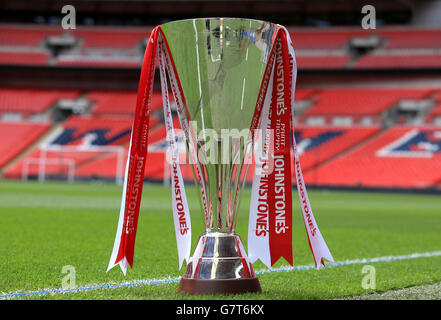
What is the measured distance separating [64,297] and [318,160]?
2525 cm

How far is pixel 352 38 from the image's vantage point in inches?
1351

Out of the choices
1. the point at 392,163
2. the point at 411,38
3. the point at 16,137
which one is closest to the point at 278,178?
the point at 392,163

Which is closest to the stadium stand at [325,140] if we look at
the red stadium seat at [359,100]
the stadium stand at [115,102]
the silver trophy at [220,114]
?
the red stadium seat at [359,100]

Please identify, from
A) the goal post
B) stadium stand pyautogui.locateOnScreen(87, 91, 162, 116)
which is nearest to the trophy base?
the goal post

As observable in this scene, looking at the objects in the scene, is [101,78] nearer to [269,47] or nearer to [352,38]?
[352,38]

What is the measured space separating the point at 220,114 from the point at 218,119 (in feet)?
0.09

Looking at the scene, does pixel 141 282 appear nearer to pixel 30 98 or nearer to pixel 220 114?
pixel 220 114

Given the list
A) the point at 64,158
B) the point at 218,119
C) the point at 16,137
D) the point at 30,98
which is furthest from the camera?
the point at 30,98

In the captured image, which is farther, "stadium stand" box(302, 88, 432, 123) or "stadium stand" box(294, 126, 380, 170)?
"stadium stand" box(302, 88, 432, 123)

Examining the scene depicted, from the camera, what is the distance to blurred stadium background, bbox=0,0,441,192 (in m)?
27.4

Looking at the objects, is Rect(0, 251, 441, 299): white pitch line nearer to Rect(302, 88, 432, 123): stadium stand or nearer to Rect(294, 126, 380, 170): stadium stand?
Rect(294, 126, 380, 170): stadium stand

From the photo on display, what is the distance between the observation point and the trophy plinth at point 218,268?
9.36 feet

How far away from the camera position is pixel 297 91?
3312cm
